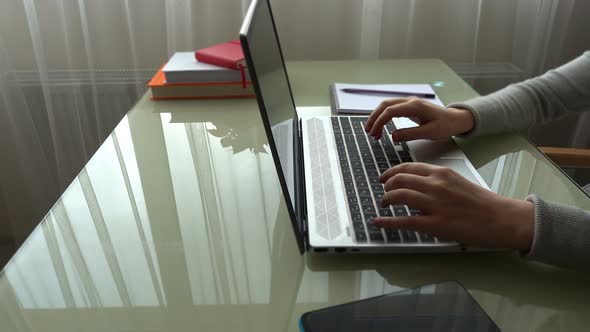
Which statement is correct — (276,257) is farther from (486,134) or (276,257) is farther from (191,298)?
(486,134)

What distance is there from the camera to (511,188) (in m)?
0.60

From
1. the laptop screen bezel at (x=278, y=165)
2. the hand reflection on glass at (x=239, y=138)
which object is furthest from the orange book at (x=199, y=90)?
the laptop screen bezel at (x=278, y=165)

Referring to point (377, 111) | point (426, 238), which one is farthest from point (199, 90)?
point (426, 238)

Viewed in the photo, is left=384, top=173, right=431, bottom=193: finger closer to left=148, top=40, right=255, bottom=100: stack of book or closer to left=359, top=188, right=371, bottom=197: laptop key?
left=359, top=188, right=371, bottom=197: laptop key

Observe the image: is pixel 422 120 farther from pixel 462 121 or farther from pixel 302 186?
pixel 302 186

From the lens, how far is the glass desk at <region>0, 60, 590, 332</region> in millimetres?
413

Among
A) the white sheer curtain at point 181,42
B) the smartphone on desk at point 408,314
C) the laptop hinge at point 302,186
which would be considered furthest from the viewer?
the white sheer curtain at point 181,42

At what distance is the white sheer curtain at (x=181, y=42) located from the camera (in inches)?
49.8

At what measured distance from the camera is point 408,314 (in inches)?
16.0

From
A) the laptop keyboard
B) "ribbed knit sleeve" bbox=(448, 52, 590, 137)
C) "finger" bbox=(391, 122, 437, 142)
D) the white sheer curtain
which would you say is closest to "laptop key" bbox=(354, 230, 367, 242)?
the laptop keyboard

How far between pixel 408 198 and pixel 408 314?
0.13 metres

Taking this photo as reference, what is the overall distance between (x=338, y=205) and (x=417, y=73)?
680 mm

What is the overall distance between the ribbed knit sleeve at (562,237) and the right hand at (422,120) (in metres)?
0.25

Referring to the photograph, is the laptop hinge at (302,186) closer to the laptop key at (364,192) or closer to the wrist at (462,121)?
the laptop key at (364,192)
